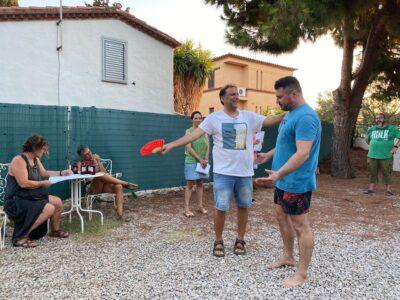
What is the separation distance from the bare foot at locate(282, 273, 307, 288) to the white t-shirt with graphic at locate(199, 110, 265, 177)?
1133 millimetres

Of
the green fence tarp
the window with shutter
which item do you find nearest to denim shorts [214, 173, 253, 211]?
the green fence tarp

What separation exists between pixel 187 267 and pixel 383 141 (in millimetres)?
6385

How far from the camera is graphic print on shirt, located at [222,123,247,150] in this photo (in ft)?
12.9

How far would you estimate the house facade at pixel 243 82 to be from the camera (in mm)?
25375

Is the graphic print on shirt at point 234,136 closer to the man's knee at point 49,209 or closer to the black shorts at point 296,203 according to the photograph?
the black shorts at point 296,203

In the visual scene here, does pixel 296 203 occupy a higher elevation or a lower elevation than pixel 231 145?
lower

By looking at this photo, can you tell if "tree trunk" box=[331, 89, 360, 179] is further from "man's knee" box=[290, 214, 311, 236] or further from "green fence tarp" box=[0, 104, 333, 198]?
"man's knee" box=[290, 214, 311, 236]

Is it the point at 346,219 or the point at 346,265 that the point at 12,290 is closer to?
the point at 346,265

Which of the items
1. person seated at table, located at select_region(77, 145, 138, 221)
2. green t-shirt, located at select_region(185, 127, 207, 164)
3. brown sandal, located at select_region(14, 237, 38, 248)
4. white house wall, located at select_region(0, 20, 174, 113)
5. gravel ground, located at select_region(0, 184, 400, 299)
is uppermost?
white house wall, located at select_region(0, 20, 174, 113)

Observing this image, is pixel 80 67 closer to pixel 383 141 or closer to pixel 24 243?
pixel 24 243

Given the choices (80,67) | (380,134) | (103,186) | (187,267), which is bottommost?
(187,267)

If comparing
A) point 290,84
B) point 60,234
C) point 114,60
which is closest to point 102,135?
point 60,234

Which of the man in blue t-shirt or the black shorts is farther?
the black shorts

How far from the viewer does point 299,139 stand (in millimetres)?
3072
